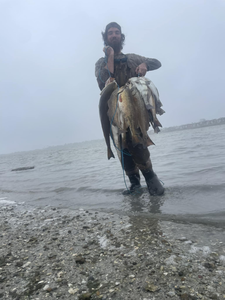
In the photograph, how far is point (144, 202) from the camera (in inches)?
116

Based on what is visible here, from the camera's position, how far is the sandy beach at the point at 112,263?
1.11 m

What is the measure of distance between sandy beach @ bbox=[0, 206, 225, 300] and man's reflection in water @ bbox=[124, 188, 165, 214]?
386mm

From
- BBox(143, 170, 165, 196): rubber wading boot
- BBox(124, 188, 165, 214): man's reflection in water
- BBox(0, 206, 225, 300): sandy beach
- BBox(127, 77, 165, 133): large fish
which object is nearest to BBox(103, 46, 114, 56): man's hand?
→ BBox(127, 77, 165, 133): large fish

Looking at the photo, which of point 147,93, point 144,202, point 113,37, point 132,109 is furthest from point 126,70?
point 144,202

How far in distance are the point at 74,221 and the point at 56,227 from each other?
0.23 meters

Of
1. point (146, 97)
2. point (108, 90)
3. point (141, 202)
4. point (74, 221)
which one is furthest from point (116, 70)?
point (74, 221)

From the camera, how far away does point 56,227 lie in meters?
2.34

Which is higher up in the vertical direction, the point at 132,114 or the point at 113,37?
the point at 113,37

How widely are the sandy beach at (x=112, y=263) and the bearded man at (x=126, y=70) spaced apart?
1.03 m

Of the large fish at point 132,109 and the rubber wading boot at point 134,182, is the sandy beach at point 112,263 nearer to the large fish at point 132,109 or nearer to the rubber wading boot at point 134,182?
the large fish at point 132,109

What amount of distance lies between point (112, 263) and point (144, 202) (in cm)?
162

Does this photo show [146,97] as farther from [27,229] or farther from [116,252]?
[27,229]

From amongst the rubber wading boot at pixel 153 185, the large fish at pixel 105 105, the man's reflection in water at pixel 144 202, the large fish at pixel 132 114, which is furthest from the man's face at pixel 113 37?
the man's reflection in water at pixel 144 202

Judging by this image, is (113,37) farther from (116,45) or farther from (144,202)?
(144,202)
